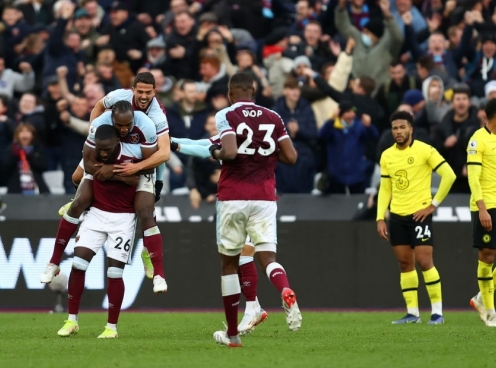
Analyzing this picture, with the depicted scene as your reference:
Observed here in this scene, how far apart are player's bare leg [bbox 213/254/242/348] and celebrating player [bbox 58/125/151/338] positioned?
5.40 ft

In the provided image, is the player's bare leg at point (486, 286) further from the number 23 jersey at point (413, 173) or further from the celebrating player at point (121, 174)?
the celebrating player at point (121, 174)

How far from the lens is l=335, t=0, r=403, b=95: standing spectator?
19.5 meters

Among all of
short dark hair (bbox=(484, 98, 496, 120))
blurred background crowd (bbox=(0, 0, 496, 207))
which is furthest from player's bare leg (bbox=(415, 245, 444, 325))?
blurred background crowd (bbox=(0, 0, 496, 207))

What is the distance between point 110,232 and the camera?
36.1ft

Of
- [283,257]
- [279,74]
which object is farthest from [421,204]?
[279,74]

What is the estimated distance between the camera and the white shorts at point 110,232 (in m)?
11.0

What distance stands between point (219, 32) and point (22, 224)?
544 centimetres

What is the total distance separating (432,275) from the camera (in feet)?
43.9

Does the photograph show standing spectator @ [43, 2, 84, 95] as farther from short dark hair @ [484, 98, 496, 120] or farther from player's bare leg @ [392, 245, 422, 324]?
short dark hair @ [484, 98, 496, 120]

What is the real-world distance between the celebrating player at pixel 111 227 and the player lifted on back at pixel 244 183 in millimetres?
1490

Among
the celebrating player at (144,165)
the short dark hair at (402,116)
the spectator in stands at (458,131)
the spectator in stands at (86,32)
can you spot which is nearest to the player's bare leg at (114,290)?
the celebrating player at (144,165)

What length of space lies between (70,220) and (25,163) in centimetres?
634

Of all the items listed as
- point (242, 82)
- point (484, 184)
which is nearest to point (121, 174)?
point (242, 82)

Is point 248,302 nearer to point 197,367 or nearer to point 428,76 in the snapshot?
point 197,367
